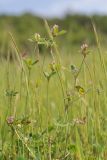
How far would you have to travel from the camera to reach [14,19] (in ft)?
82.4

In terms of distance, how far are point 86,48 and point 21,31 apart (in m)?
20.7

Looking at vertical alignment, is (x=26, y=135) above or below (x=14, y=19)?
below

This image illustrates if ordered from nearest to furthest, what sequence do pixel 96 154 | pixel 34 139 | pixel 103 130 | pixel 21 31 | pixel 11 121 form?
pixel 11 121 → pixel 34 139 → pixel 96 154 → pixel 103 130 → pixel 21 31

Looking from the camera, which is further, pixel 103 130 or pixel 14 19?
pixel 14 19

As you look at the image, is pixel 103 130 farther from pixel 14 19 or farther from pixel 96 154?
pixel 14 19

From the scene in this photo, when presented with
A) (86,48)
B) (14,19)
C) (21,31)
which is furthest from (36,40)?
(14,19)

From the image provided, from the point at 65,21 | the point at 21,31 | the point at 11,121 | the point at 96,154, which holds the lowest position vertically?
the point at 96,154

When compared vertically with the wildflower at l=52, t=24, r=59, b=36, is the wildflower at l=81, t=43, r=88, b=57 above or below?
below

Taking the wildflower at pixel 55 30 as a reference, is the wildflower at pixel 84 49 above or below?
below

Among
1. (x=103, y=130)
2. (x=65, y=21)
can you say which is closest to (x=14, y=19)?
(x=65, y=21)

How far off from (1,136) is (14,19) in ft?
78.6

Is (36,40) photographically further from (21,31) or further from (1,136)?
(21,31)

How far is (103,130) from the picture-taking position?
1.61m

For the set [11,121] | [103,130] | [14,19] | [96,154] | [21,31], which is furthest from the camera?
[14,19]
